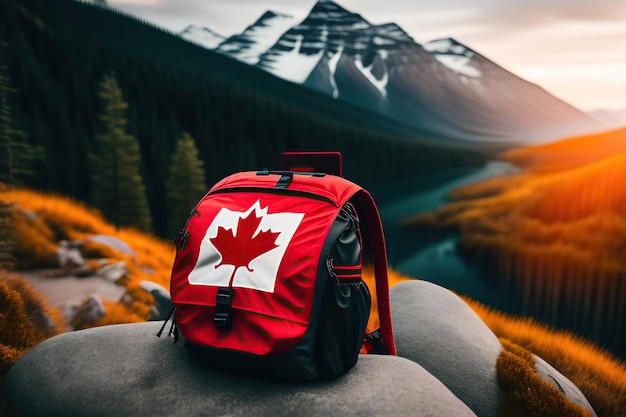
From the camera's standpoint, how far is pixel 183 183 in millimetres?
6156

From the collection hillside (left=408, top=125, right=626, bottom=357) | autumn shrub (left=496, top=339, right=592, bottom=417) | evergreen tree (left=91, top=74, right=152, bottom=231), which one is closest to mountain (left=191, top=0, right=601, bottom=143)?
hillside (left=408, top=125, right=626, bottom=357)

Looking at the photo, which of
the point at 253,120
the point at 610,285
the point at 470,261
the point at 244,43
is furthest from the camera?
the point at 253,120

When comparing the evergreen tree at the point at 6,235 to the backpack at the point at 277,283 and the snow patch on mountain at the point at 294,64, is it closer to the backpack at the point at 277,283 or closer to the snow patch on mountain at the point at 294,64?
the backpack at the point at 277,283

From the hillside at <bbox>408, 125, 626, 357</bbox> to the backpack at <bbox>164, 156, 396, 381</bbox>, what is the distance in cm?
315

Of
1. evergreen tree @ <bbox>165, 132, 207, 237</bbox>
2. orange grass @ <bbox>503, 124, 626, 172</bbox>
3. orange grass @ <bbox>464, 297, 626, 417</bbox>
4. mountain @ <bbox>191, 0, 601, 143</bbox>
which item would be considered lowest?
orange grass @ <bbox>464, 297, 626, 417</bbox>

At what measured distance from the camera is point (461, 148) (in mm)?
5758

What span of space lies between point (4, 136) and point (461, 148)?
449 centimetres

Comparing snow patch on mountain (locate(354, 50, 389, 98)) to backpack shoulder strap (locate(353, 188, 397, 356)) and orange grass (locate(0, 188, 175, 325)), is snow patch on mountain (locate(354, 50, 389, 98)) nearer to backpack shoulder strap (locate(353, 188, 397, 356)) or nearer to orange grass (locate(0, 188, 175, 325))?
orange grass (locate(0, 188, 175, 325))

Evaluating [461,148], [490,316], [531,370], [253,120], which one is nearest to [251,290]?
[531,370]

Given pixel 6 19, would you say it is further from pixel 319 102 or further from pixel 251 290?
pixel 251 290

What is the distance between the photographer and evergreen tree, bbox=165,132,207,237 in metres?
6.13

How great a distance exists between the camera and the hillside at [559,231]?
4289mm

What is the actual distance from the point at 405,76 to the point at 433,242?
7.18 ft

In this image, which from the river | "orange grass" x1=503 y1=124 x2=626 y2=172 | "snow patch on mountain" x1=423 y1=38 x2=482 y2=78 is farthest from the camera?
"snow patch on mountain" x1=423 y1=38 x2=482 y2=78
